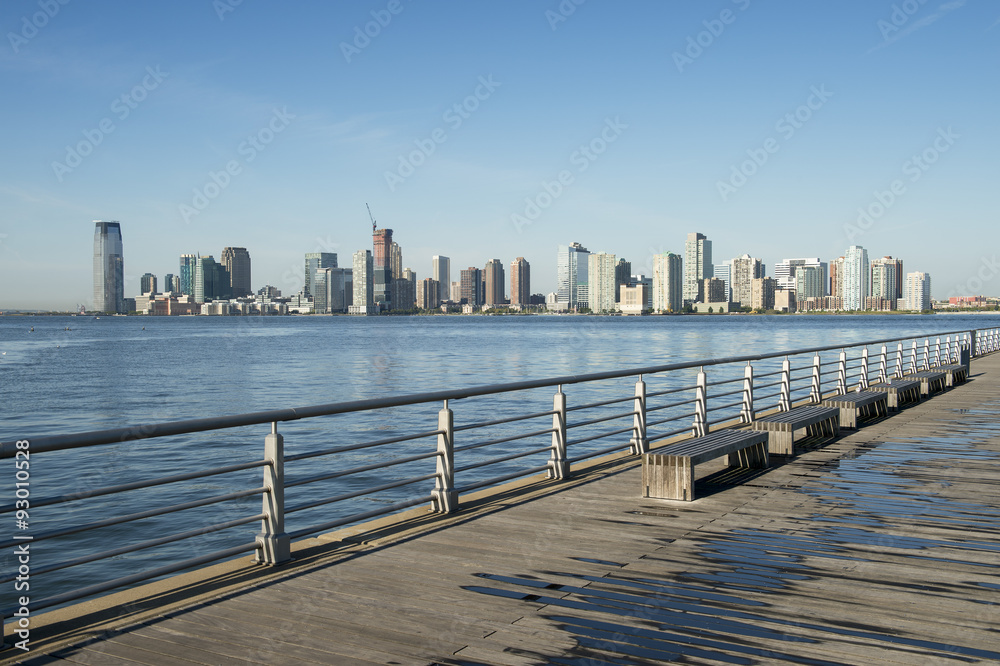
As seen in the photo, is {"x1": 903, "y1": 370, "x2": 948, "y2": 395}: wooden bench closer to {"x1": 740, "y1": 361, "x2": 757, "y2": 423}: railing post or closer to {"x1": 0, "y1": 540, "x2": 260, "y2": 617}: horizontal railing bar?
{"x1": 740, "y1": 361, "x2": 757, "y2": 423}: railing post

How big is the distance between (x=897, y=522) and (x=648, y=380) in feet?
127

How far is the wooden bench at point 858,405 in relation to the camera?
44.5 feet

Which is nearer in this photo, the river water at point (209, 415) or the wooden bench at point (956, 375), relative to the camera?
the river water at point (209, 415)

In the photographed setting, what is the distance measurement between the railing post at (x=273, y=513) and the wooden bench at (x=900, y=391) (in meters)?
13.4

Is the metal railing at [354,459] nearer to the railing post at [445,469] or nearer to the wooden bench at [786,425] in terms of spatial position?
the railing post at [445,469]

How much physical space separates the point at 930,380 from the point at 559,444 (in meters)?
13.8

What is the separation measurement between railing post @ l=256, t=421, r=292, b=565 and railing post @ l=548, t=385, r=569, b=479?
12.5ft

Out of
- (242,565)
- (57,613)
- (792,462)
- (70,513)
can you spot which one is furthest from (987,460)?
(70,513)

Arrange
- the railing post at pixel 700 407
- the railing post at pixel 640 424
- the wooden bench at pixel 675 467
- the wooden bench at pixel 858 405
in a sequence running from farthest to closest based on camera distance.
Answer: the wooden bench at pixel 858 405, the railing post at pixel 700 407, the railing post at pixel 640 424, the wooden bench at pixel 675 467

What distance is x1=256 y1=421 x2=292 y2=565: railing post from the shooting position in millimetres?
5996

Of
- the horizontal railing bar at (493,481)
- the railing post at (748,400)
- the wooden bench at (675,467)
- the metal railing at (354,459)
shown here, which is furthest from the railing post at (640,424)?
the railing post at (748,400)

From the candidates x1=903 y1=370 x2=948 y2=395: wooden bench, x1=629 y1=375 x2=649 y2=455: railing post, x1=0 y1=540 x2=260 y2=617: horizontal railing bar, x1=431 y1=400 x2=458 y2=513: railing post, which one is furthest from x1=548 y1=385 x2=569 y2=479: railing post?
Answer: x1=903 y1=370 x2=948 y2=395: wooden bench

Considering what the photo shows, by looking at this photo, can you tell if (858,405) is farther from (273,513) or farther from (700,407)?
(273,513)

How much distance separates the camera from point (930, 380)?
19.3 m
